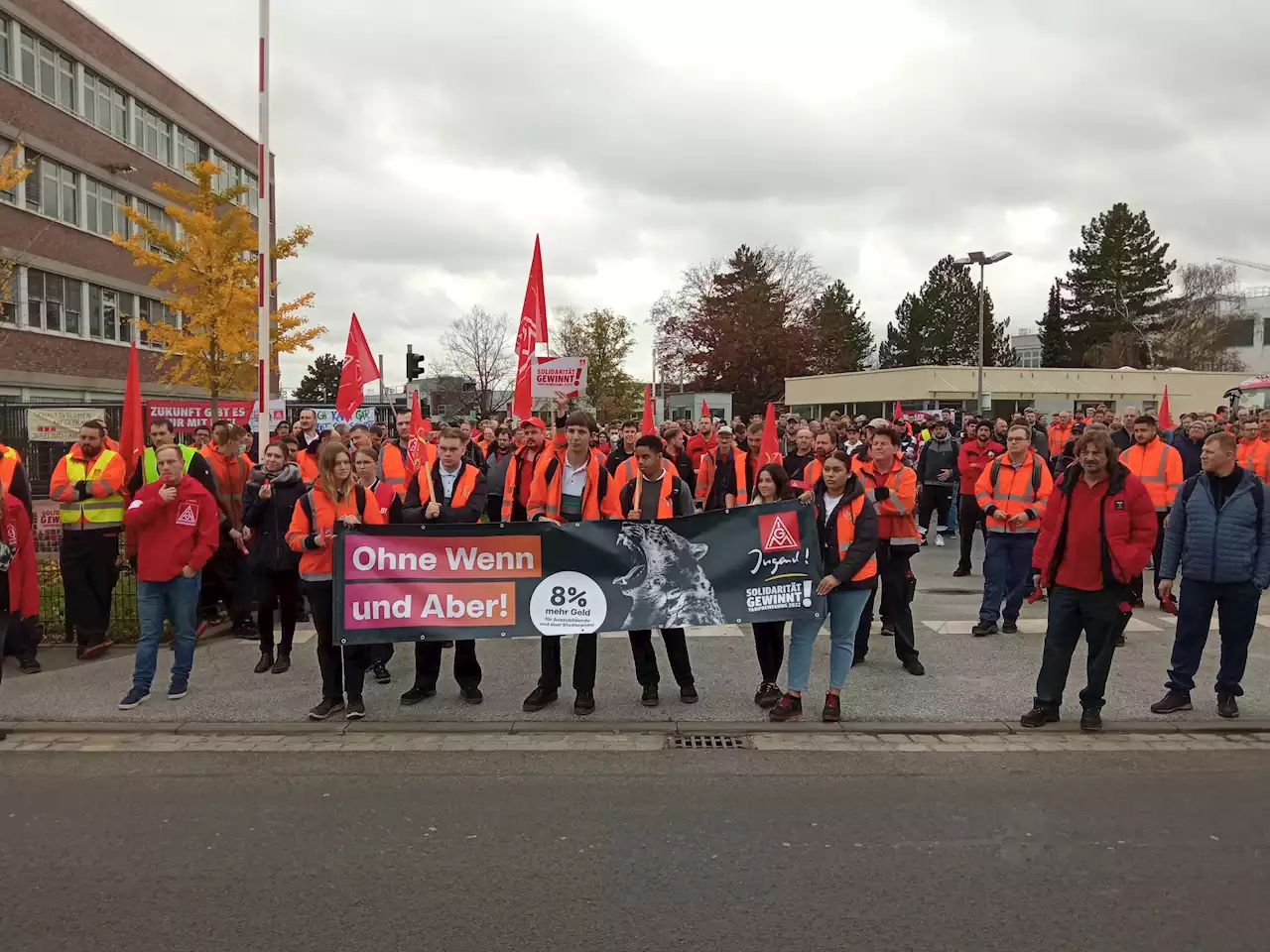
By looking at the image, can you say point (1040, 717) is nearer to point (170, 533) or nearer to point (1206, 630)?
point (1206, 630)

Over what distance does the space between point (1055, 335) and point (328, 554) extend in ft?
272

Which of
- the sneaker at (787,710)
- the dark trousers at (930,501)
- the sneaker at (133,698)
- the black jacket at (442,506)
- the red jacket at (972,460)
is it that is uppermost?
the red jacket at (972,460)

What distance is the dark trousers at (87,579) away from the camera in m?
8.05

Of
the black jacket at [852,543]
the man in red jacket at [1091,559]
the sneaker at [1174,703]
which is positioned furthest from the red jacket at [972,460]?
the black jacket at [852,543]

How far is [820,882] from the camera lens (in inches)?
159

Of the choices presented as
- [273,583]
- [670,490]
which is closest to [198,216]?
[273,583]

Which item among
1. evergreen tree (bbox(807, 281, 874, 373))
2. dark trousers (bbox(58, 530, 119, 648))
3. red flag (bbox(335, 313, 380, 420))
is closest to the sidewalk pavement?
dark trousers (bbox(58, 530, 119, 648))

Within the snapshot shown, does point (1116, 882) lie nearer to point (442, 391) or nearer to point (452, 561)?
point (452, 561)

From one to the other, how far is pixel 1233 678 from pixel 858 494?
9.19 feet

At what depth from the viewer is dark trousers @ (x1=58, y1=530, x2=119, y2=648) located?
26.4ft

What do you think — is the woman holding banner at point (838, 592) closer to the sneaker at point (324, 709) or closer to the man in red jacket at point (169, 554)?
the sneaker at point (324, 709)

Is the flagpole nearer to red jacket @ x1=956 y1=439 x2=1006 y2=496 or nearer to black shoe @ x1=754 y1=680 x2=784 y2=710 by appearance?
black shoe @ x1=754 y1=680 x2=784 y2=710

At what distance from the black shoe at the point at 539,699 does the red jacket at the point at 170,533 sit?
98.9 inches

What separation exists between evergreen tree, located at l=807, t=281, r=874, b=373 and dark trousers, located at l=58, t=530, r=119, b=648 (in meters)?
62.9
